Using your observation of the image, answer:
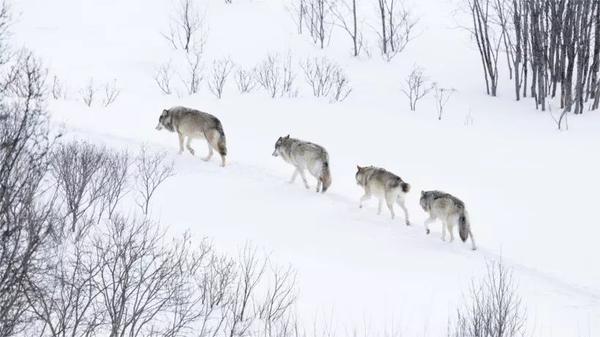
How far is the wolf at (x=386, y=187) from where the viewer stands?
11.6 meters

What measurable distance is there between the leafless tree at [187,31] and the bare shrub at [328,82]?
6.45 metres

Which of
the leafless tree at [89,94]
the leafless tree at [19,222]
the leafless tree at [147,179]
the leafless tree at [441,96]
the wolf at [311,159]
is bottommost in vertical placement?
the leafless tree at [19,222]

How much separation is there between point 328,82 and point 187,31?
9.42 m

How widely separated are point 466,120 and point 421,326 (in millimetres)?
14881

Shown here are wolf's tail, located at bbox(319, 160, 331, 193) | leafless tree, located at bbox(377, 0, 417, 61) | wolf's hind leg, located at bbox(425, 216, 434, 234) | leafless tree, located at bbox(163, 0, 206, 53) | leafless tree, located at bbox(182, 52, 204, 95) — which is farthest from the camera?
leafless tree, located at bbox(163, 0, 206, 53)

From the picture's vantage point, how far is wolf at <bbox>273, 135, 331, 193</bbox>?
1291cm

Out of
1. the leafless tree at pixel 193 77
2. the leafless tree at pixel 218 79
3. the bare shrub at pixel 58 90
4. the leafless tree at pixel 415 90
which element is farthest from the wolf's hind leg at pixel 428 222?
the leafless tree at pixel 193 77

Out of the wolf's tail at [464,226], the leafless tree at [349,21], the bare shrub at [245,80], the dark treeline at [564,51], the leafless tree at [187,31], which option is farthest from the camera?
the leafless tree at [349,21]

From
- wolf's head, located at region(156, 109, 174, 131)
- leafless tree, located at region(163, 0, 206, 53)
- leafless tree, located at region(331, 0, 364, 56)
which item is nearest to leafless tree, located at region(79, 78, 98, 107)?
wolf's head, located at region(156, 109, 174, 131)

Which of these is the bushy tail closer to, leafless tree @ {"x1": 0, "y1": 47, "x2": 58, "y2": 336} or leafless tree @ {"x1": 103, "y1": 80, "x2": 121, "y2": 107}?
leafless tree @ {"x1": 0, "y1": 47, "x2": 58, "y2": 336}

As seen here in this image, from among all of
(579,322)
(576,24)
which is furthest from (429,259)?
(576,24)

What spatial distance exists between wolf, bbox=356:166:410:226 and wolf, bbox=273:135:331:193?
2.84 feet

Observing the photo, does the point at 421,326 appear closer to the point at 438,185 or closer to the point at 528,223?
the point at 528,223

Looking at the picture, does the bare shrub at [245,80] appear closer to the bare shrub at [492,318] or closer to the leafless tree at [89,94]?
the leafless tree at [89,94]
